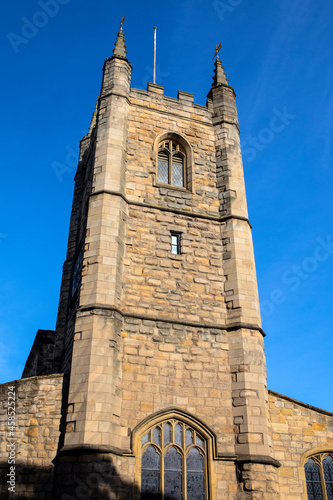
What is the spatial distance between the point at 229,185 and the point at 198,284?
3283 millimetres

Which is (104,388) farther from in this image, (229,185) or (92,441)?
(229,185)

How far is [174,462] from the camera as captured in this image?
9.27 m

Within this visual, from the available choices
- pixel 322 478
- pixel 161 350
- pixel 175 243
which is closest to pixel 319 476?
pixel 322 478

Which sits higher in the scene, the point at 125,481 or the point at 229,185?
the point at 229,185

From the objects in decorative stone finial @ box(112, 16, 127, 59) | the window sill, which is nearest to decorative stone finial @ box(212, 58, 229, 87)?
decorative stone finial @ box(112, 16, 127, 59)

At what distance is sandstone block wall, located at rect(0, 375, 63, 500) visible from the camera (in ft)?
28.7

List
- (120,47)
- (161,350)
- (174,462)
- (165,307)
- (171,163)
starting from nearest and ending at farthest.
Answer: (174,462)
(161,350)
(165,307)
(171,163)
(120,47)

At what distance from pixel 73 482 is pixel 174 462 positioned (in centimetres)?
207

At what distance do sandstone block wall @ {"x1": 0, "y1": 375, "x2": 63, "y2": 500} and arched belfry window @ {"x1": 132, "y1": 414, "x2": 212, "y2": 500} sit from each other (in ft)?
5.69

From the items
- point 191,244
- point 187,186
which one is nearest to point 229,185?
point 187,186

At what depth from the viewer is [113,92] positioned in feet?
43.7

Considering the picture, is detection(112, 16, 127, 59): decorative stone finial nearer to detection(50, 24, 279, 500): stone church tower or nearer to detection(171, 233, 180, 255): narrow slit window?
detection(50, 24, 279, 500): stone church tower

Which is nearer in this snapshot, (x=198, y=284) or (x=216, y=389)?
(x=216, y=389)

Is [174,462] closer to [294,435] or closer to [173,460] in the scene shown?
[173,460]
